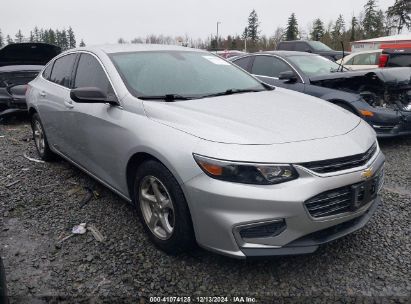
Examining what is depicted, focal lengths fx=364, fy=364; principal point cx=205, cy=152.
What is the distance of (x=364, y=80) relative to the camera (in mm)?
5719

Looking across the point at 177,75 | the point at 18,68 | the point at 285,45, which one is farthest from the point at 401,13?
the point at 177,75

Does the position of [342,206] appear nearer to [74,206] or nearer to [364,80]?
[74,206]

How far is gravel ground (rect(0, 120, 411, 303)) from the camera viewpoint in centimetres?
236

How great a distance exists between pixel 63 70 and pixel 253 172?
10.0 feet

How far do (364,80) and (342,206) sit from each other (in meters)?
4.03

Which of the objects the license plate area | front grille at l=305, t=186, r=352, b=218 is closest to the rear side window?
the license plate area

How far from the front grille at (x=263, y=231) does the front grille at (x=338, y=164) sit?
40 cm

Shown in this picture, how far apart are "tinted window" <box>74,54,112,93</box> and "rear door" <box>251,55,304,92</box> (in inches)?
141

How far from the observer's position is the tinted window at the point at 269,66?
21.3 ft

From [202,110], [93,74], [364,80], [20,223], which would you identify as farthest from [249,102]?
[364,80]

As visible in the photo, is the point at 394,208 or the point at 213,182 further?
the point at 394,208

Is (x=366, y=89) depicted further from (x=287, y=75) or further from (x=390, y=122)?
(x=287, y=75)

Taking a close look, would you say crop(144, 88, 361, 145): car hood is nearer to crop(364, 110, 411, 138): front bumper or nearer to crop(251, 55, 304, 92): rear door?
crop(364, 110, 411, 138): front bumper

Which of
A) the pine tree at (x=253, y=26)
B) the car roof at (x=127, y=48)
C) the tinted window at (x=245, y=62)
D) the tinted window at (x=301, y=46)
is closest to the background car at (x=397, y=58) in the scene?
the tinted window at (x=245, y=62)
